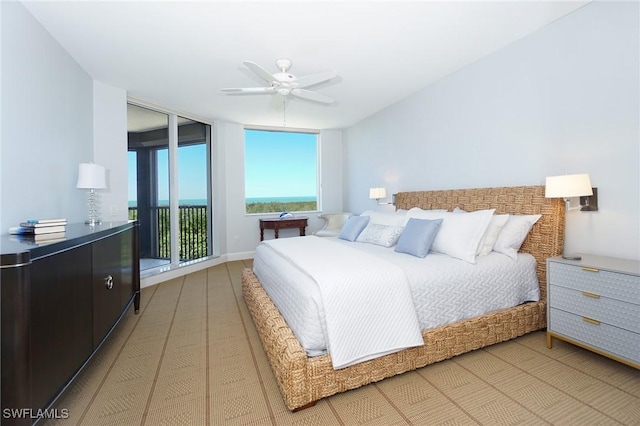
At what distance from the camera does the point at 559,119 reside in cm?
252

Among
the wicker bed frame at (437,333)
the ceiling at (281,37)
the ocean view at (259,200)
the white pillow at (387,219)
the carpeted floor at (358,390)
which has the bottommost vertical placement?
the carpeted floor at (358,390)

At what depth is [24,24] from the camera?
2154mm

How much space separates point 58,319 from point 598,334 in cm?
327

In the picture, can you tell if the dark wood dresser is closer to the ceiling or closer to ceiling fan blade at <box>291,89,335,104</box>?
the ceiling

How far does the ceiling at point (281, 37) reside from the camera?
221 cm

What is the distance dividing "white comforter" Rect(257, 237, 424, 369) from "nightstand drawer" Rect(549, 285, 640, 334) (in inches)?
47.1

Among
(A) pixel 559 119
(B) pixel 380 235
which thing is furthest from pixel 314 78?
(A) pixel 559 119

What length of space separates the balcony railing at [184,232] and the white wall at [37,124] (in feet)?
4.45

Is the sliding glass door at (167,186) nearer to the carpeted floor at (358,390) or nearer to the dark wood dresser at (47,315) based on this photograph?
the carpeted floor at (358,390)

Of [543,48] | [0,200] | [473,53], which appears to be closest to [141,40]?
[0,200]

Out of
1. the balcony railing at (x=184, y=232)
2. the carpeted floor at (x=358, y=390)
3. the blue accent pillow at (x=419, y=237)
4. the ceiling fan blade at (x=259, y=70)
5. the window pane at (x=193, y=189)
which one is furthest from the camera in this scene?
the window pane at (x=193, y=189)

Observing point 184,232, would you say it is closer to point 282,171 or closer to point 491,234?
point 282,171

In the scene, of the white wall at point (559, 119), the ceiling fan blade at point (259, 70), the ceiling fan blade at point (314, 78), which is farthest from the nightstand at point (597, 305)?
the ceiling fan blade at point (259, 70)

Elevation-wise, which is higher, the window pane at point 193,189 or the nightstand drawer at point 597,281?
the window pane at point 193,189
